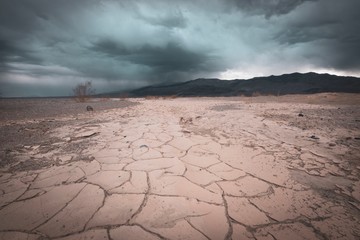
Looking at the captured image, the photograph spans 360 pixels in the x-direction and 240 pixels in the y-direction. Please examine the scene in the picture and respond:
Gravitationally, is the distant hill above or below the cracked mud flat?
above

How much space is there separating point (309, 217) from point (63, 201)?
215 cm

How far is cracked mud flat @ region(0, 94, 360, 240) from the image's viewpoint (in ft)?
4.42

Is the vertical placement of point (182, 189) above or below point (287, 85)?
below

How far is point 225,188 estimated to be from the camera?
6.05ft

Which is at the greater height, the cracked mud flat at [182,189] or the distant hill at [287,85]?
the distant hill at [287,85]

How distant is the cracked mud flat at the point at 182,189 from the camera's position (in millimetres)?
1349

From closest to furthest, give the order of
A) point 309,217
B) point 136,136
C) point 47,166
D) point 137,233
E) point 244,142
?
1. point 137,233
2. point 309,217
3. point 47,166
4. point 244,142
5. point 136,136

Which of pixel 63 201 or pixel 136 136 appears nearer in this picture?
pixel 63 201

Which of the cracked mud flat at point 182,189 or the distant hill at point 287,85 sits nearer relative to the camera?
the cracked mud flat at point 182,189

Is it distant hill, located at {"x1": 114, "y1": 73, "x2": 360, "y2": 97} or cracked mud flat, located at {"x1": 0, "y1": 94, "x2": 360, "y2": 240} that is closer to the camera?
cracked mud flat, located at {"x1": 0, "y1": 94, "x2": 360, "y2": 240}

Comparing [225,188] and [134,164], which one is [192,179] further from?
[134,164]

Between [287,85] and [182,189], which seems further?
[287,85]

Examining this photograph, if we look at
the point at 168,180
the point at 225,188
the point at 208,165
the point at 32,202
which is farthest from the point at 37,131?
the point at 225,188

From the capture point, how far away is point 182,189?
5.97 feet
